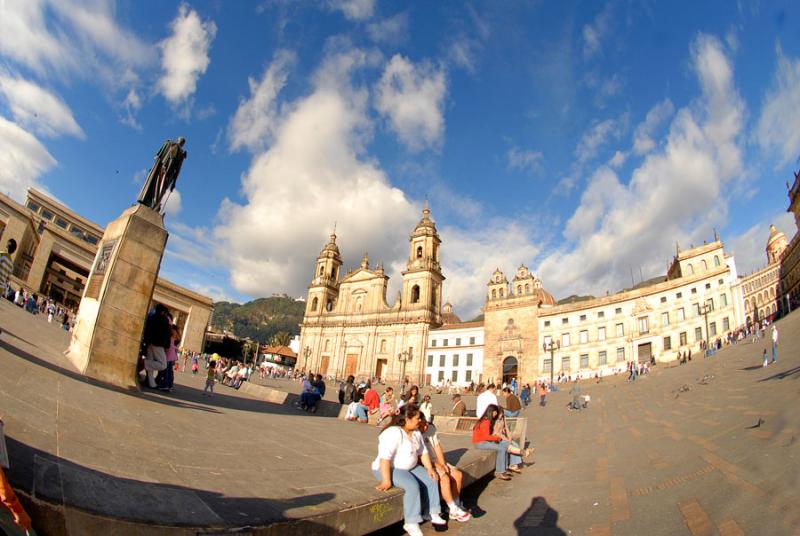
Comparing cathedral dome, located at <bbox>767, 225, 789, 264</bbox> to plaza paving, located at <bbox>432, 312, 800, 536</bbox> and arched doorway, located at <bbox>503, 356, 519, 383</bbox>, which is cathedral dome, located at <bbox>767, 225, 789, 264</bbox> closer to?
arched doorway, located at <bbox>503, 356, 519, 383</bbox>

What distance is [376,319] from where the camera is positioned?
56188mm

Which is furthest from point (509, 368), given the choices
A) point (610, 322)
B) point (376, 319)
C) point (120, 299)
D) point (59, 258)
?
point (59, 258)

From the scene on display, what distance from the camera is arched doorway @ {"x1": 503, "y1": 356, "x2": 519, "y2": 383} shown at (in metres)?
46.5

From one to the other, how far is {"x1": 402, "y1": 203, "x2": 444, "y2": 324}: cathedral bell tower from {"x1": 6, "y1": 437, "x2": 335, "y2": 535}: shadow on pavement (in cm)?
5019

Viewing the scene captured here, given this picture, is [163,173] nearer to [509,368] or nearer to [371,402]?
[371,402]

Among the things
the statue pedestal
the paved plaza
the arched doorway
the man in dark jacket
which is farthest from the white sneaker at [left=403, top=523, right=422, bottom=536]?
the arched doorway

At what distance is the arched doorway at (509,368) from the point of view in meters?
46.5

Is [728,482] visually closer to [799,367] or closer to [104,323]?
[104,323]

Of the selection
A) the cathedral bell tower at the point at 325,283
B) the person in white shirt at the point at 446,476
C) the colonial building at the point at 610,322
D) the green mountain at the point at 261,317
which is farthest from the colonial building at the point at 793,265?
the green mountain at the point at 261,317

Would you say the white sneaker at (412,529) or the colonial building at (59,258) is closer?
the white sneaker at (412,529)

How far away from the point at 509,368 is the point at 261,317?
139557 mm

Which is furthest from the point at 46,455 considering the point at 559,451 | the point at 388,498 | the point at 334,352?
the point at 334,352

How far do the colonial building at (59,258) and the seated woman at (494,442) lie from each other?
3900 cm

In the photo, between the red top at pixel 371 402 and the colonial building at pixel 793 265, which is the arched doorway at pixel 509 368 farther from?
the red top at pixel 371 402
